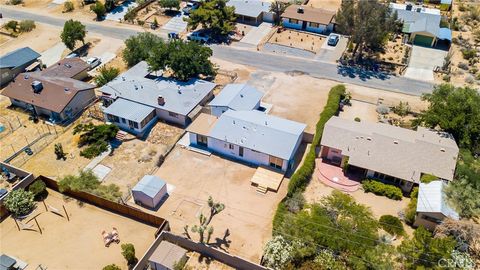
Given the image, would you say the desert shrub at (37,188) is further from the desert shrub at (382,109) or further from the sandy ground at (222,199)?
the desert shrub at (382,109)

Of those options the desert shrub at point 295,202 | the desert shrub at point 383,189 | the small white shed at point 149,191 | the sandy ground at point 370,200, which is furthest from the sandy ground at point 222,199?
the desert shrub at point 383,189

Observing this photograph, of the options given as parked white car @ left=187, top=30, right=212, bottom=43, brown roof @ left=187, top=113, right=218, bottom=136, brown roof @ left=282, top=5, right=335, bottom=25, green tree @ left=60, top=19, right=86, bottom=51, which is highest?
brown roof @ left=282, top=5, right=335, bottom=25

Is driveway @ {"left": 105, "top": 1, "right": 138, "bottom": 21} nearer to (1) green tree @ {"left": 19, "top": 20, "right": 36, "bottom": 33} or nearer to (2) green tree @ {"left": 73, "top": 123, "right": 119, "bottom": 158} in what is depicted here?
(1) green tree @ {"left": 19, "top": 20, "right": 36, "bottom": 33}

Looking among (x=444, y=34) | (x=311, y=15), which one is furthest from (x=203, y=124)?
(x=444, y=34)

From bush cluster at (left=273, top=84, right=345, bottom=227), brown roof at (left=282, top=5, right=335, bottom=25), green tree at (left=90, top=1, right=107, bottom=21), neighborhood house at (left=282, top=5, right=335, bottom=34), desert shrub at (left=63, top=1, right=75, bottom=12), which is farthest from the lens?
desert shrub at (left=63, top=1, right=75, bottom=12)

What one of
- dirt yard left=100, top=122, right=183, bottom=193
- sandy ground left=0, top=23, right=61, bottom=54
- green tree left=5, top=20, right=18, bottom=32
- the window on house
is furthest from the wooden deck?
green tree left=5, top=20, right=18, bottom=32

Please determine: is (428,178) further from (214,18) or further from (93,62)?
(93,62)

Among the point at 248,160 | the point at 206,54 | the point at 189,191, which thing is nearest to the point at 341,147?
the point at 248,160
